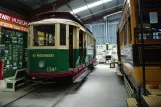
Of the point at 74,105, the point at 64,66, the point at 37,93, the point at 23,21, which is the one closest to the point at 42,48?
the point at 64,66

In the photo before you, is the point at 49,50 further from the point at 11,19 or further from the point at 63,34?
the point at 11,19

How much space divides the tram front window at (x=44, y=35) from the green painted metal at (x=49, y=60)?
316 millimetres

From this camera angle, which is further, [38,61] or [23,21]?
[23,21]

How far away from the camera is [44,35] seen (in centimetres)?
641

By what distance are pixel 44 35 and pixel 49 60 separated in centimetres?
90

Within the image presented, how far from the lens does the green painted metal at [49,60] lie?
6129mm

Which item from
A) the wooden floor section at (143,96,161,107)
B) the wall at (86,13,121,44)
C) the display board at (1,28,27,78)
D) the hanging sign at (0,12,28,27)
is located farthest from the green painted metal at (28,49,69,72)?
the wall at (86,13,121,44)

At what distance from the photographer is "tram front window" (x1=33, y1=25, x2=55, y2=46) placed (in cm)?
639

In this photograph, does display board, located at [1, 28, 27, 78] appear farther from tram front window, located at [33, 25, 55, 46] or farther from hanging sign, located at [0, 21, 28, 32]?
tram front window, located at [33, 25, 55, 46]

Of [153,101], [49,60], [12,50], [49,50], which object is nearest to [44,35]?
[49,50]

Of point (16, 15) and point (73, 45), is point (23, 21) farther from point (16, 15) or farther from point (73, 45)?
point (73, 45)

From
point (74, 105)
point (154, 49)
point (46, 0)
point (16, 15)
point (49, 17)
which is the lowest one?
point (74, 105)

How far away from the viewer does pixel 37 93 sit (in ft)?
19.5

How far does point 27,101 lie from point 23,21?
6879 millimetres
